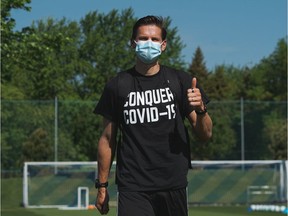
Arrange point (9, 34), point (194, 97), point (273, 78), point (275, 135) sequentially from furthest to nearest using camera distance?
point (273, 78) < point (275, 135) < point (9, 34) < point (194, 97)

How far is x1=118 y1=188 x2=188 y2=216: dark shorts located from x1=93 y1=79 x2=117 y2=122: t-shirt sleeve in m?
0.49

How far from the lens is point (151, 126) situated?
4816 millimetres

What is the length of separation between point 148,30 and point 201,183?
1993 centimetres

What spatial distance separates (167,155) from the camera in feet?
15.8

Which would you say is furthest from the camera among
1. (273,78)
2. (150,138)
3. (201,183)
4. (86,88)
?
(273,78)

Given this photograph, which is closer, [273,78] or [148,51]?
[148,51]

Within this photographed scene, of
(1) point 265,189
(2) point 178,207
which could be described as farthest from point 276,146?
(2) point 178,207

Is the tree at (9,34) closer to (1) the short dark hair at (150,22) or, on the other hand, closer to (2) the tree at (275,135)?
(1) the short dark hair at (150,22)

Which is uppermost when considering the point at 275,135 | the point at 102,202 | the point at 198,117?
the point at 198,117

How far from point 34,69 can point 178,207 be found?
14580mm

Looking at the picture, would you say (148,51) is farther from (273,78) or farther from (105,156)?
(273,78)

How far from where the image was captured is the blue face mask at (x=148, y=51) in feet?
15.8

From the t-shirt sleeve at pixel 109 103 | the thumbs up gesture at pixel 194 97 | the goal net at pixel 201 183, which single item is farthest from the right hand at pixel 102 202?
the goal net at pixel 201 183

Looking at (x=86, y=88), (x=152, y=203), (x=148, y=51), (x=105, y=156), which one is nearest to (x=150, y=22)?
(x=148, y=51)
